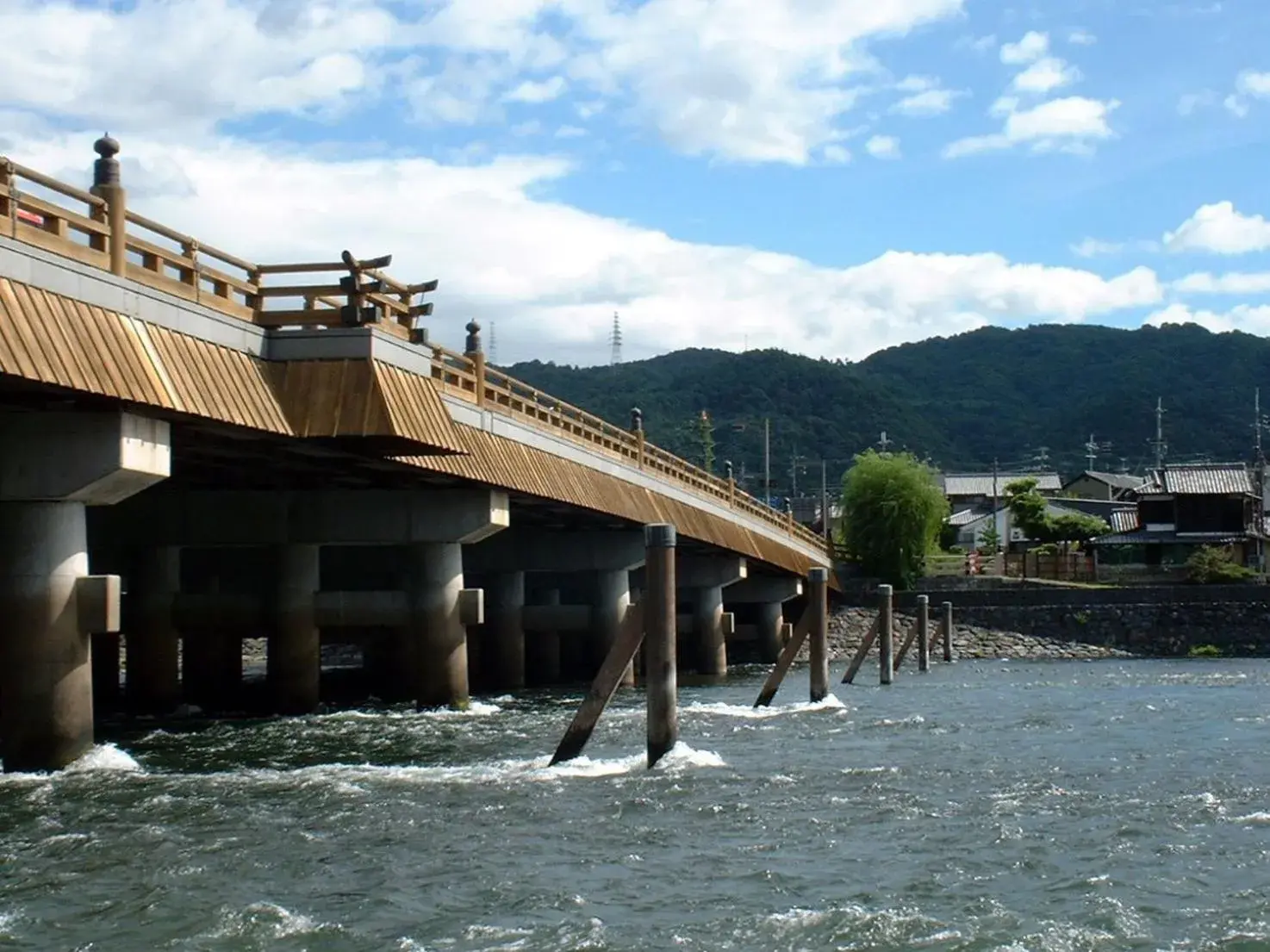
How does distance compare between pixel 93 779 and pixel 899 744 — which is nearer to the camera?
pixel 93 779

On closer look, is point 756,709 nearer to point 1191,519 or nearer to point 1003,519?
point 1191,519

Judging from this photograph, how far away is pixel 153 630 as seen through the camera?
3569cm

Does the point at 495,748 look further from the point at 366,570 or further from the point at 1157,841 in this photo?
the point at 366,570

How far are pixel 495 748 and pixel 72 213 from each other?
10.8 m

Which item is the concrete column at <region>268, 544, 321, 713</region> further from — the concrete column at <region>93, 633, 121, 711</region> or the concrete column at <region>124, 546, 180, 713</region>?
the concrete column at <region>93, 633, 121, 711</region>

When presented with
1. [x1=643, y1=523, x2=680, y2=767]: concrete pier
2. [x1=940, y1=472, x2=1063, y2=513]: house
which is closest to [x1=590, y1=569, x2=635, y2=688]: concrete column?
[x1=643, y1=523, x2=680, y2=767]: concrete pier

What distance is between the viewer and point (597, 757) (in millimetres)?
23969

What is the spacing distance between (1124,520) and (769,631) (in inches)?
1641

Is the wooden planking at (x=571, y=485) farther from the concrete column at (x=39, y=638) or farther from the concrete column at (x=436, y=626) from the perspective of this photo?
the concrete column at (x=39, y=638)

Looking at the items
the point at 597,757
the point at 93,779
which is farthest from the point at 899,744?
the point at 93,779

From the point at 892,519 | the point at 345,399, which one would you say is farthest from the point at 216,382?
the point at 892,519

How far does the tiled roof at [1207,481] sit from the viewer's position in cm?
8775

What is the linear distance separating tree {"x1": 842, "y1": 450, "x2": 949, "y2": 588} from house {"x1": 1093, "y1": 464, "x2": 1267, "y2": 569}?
1274 cm

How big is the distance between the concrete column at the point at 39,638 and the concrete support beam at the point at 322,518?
11.9m
